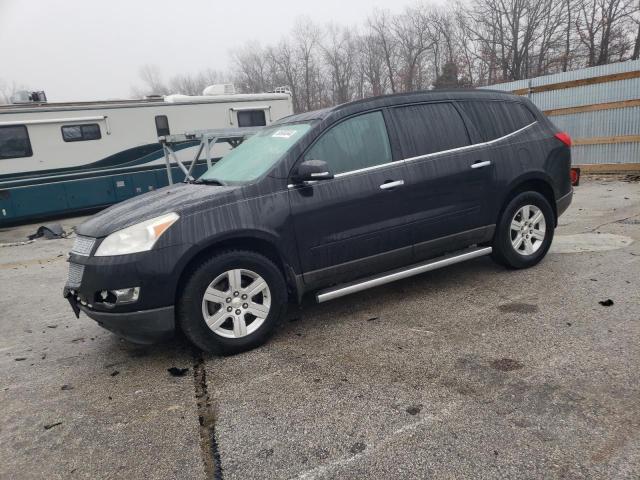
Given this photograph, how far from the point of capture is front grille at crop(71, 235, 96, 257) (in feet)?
11.0

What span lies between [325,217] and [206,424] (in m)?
1.79

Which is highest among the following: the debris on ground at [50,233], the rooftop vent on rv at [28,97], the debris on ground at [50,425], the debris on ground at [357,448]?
the rooftop vent on rv at [28,97]

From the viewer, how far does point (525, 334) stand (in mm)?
3422

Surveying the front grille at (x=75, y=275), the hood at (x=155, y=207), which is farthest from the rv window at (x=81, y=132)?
the front grille at (x=75, y=275)

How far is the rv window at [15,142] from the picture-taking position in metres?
11.4

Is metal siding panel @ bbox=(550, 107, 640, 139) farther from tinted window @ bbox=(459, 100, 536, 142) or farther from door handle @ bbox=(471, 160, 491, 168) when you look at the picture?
door handle @ bbox=(471, 160, 491, 168)

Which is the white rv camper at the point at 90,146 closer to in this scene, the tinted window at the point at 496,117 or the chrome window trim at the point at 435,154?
the tinted window at the point at 496,117

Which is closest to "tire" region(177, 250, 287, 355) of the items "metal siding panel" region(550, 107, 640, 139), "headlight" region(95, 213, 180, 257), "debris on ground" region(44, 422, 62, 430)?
"headlight" region(95, 213, 180, 257)

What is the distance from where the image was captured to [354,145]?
3.97 meters

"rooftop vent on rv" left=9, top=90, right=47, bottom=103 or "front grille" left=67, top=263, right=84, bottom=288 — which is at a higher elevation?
"rooftop vent on rv" left=9, top=90, right=47, bottom=103

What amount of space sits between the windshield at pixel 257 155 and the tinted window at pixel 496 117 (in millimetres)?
1765

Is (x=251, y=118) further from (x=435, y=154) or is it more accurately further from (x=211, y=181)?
(x=435, y=154)

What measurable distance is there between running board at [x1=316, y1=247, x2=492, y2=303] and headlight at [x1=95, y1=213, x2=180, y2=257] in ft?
4.39

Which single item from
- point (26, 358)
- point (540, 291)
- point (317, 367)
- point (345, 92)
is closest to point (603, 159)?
point (540, 291)
